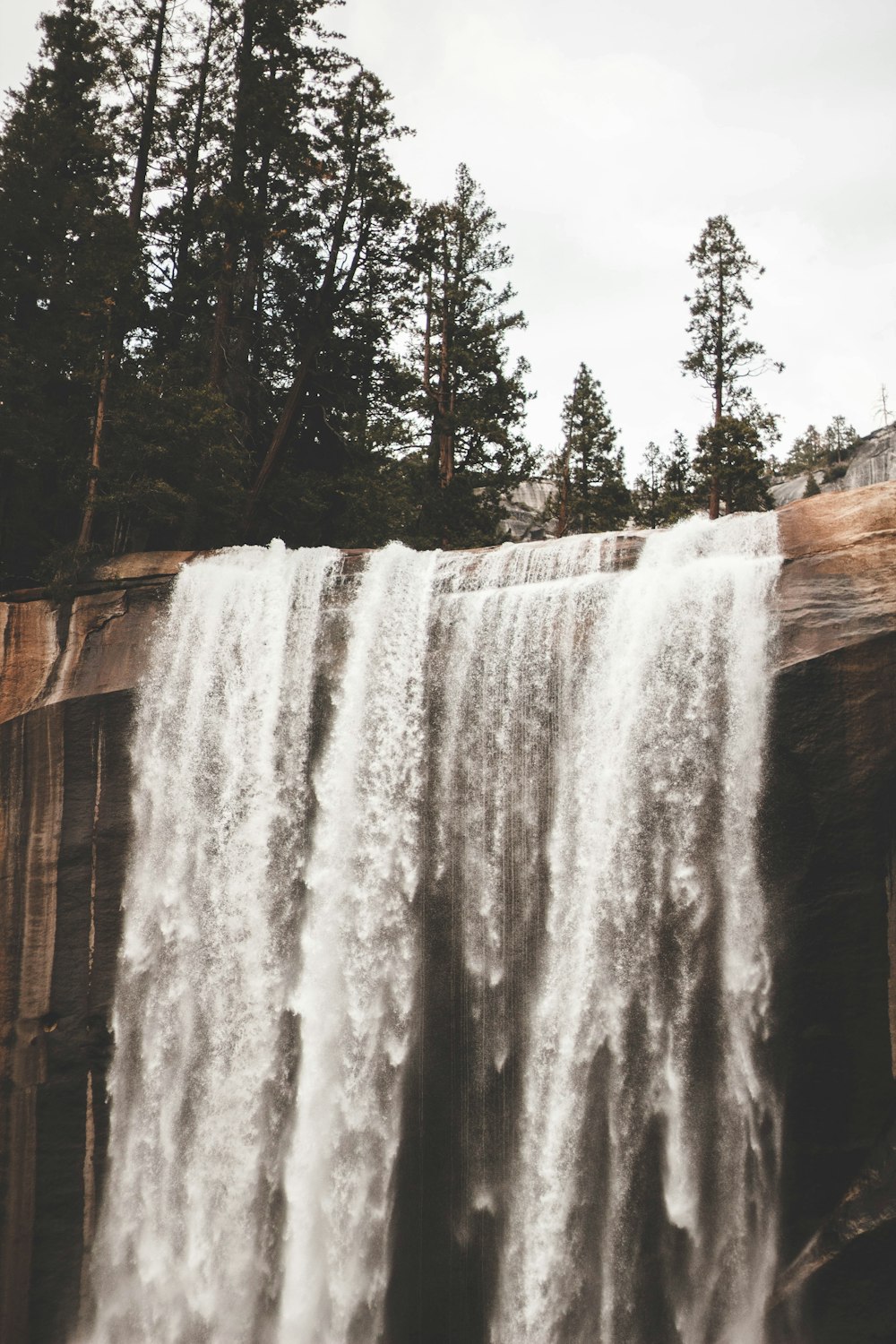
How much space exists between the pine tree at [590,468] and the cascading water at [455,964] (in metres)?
17.1

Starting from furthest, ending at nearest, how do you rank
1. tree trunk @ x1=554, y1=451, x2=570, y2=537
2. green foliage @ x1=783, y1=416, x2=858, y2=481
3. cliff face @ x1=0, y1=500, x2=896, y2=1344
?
green foliage @ x1=783, y1=416, x2=858, y2=481 < tree trunk @ x1=554, y1=451, x2=570, y2=537 < cliff face @ x1=0, y1=500, x2=896, y2=1344

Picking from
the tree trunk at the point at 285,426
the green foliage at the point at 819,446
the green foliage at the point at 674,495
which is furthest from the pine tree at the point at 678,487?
the green foliage at the point at 819,446

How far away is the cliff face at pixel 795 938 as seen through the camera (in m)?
Result: 8.98

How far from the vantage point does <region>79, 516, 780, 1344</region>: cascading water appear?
382 inches

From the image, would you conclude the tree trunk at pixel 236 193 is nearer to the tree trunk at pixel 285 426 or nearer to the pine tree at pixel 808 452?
the tree trunk at pixel 285 426

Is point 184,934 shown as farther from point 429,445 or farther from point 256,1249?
point 429,445

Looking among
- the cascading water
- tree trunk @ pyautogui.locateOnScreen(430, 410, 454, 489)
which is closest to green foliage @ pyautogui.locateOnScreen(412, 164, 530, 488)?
tree trunk @ pyautogui.locateOnScreen(430, 410, 454, 489)

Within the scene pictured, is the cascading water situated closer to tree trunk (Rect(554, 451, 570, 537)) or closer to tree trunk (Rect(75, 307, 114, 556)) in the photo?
tree trunk (Rect(75, 307, 114, 556))

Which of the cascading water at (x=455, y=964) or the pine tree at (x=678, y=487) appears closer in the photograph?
the cascading water at (x=455, y=964)

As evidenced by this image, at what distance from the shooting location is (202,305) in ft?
62.3

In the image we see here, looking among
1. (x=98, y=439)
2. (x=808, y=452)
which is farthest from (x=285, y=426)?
(x=808, y=452)

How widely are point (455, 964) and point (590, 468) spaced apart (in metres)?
22.0

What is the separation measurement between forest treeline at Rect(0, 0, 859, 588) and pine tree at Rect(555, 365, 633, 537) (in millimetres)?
7557

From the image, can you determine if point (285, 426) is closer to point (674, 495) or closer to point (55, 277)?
point (55, 277)
